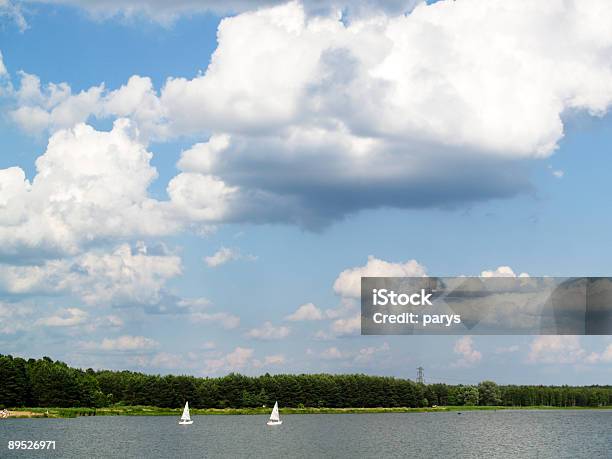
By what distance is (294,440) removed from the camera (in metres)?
136

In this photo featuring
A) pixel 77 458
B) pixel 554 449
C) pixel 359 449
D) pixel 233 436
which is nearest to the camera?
→ pixel 77 458

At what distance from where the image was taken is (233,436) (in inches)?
5605

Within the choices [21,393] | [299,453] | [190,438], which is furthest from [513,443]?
[21,393]

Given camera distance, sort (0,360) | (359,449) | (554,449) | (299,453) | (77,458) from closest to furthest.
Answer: (77,458) < (299,453) < (359,449) < (554,449) < (0,360)

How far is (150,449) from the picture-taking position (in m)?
115

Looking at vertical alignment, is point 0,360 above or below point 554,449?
above

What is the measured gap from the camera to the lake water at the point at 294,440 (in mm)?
112044

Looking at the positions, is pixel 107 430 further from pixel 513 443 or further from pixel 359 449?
pixel 513 443

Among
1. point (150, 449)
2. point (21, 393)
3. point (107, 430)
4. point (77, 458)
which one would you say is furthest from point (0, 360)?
point (77, 458)

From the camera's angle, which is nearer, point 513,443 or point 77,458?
point 77,458

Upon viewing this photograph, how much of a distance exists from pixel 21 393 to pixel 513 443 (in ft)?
400

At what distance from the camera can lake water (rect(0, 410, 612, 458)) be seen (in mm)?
112044

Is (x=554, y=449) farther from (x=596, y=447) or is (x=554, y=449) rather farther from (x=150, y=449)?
(x=150, y=449)

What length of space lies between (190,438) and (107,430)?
72.1 ft
